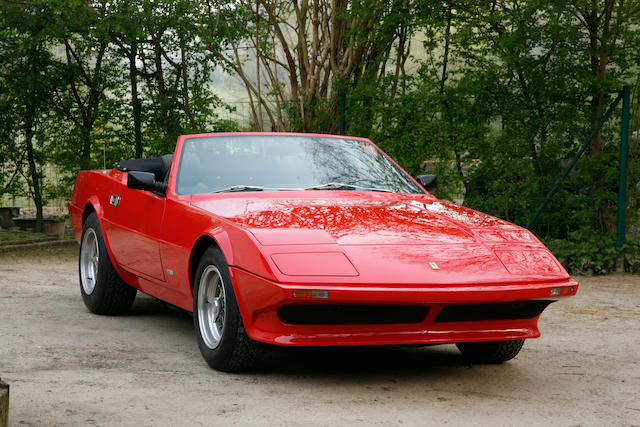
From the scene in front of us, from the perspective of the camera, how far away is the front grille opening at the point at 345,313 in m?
4.14

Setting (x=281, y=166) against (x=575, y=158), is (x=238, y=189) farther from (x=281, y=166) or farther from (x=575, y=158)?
(x=575, y=158)

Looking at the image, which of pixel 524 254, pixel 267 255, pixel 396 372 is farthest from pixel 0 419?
pixel 524 254

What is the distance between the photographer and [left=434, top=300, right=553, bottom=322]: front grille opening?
4.25m

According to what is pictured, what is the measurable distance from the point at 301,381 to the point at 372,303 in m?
0.68

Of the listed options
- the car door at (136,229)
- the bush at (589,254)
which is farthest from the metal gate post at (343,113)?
the car door at (136,229)

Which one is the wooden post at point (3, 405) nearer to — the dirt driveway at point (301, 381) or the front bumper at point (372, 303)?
the dirt driveway at point (301, 381)

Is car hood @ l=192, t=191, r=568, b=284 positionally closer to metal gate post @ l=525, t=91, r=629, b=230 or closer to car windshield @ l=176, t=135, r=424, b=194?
car windshield @ l=176, t=135, r=424, b=194

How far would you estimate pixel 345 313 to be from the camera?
4.15m

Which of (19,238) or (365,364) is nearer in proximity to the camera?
(365,364)

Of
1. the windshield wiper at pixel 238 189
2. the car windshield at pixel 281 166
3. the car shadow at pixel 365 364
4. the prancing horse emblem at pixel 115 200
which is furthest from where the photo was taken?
the prancing horse emblem at pixel 115 200

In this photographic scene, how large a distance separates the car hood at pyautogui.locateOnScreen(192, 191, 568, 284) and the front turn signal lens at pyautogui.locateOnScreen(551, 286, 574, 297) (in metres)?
0.07

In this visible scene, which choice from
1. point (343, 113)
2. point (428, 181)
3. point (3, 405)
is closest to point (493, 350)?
point (428, 181)

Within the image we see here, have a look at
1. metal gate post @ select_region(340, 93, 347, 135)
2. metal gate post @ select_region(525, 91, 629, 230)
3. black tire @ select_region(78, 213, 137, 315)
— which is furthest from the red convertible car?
metal gate post @ select_region(340, 93, 347, 135)

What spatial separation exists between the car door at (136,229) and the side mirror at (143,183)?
0.06m
